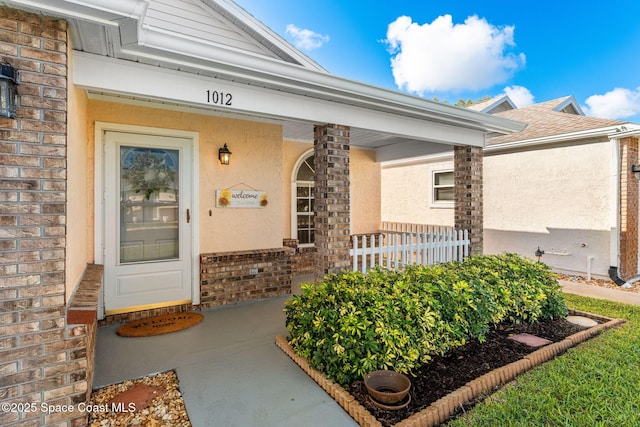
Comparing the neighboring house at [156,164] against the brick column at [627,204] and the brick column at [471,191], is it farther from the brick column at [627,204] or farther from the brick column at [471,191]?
the brick column at [627,204]

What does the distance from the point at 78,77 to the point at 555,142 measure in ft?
29.1

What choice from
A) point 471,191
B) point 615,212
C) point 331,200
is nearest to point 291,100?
point 331,200

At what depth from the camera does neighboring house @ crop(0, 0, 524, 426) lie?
2.20m

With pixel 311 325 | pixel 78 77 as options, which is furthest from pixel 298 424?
pixel 78 77

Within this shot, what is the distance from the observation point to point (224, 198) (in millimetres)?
5258

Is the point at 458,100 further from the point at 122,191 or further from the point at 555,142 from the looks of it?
the point at 122,191

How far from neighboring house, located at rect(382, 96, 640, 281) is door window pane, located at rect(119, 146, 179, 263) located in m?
7.31

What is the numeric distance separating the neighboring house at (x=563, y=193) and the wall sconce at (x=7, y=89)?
8313 mm

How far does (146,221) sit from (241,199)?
1429 millimetres

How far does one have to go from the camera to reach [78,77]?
2795 millimetres

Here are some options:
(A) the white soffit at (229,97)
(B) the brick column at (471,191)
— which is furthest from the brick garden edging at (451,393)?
(A) the white soffit at (229,97)

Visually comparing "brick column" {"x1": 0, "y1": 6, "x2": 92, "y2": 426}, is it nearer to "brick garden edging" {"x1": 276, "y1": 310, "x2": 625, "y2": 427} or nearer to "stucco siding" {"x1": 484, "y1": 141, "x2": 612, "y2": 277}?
"brick garden edging" {"x1": 276, "y1": 310, "x2": 625, "y2": 427}

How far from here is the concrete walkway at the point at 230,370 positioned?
2572 mm

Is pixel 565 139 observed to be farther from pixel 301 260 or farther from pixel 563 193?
pixel 301 260
